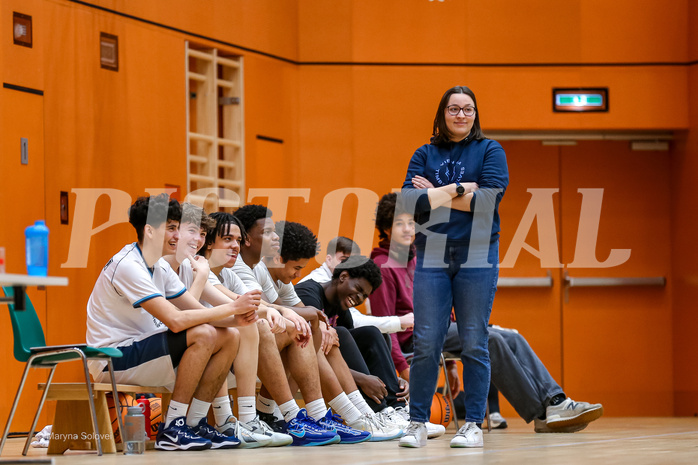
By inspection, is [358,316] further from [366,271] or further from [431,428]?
[431,428]

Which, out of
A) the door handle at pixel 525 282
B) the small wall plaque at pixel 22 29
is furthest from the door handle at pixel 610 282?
the small wall plaque at pixel 22 29

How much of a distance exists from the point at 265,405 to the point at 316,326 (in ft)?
1.35

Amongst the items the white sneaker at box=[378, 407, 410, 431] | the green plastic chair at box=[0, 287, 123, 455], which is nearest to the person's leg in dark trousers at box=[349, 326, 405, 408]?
the white sneaker at box=[378, 407, 410, 431]

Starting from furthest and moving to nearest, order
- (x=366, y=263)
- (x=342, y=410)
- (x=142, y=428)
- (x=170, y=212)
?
(x=366, y=263)
(x=342, y=410)
(x=170, y=212)
(x=142, y=428)

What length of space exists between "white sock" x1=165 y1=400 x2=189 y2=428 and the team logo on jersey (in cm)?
133

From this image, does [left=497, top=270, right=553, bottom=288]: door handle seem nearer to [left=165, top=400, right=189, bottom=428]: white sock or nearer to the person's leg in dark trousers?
the person's leg in dark trousers

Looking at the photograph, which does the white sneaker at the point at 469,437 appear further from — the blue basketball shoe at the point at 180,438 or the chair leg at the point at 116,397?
the chair leg at the point at 116,397

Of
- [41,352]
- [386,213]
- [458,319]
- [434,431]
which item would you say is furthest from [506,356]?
[41,352]

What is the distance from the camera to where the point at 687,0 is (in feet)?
24.2

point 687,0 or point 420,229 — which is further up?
point 687,0

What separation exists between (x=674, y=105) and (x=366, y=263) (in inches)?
146

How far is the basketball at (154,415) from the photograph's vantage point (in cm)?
446

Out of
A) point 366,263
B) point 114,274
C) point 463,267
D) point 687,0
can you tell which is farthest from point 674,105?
point 114,274

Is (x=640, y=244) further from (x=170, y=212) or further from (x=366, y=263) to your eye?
(x=170, y=212)
